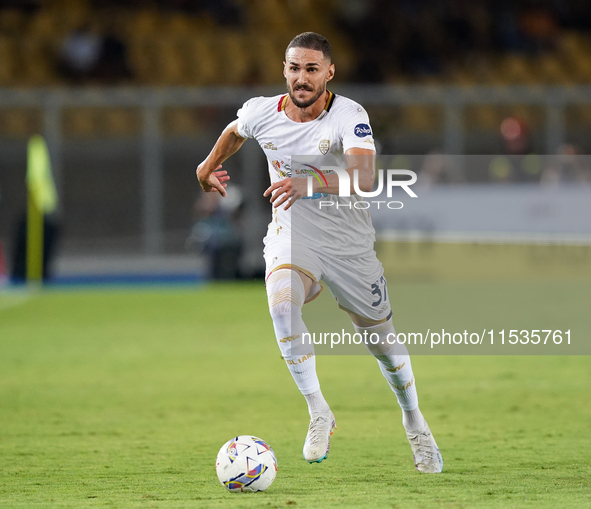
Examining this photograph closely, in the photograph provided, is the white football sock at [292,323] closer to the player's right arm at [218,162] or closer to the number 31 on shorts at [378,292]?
the number 31 on shorts at [378,292]

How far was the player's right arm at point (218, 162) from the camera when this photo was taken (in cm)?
584

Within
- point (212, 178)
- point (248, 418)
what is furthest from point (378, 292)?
point (248, 418)

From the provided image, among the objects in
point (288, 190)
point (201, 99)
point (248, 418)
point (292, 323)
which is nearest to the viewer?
point (288, 190)

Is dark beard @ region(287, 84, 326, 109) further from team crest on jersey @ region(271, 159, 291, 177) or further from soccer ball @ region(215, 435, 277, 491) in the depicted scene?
soccer ball @ region(215, 435, 277, 491)

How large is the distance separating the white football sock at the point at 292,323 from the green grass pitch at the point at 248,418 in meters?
0.52

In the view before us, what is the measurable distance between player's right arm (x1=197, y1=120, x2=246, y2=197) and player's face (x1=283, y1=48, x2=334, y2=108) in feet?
1.92

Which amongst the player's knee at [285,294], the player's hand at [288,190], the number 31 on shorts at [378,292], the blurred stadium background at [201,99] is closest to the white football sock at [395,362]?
the number 31 on shorts at [378,292]

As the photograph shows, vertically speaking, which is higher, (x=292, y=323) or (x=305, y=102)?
(x=305, y=102)

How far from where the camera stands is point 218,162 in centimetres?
589

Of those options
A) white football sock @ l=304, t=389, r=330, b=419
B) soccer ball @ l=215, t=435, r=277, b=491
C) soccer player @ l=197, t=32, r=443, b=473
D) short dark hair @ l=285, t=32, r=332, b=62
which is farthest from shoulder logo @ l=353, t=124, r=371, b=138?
soccer ball @ l=215, t=435, r=277, b=491

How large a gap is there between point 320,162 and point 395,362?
1169 millimetres

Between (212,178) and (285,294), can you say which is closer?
(285,294)

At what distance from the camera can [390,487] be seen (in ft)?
16.1

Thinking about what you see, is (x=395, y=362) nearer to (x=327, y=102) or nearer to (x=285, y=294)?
(x=285, y=294)
